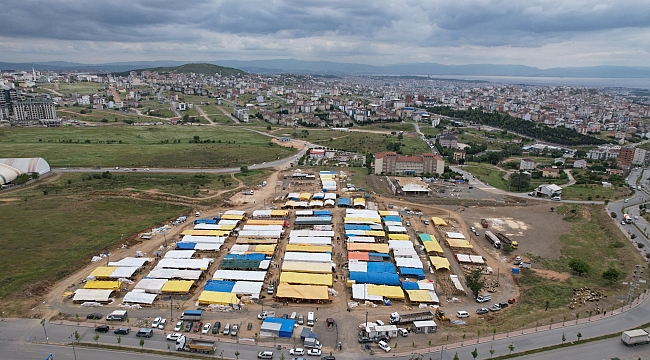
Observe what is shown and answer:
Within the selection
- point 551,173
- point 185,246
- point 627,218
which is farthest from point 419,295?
point 551,173

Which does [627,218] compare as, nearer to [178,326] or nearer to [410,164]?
[410,164]

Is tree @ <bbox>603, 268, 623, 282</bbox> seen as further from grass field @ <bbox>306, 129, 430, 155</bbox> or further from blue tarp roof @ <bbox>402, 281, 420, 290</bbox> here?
grass field @ <bbox>306, 129, 430, 155</bbox>

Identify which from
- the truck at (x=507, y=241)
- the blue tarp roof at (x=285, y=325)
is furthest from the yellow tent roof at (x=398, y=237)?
the blue tarp roof at (x=285, y=325)

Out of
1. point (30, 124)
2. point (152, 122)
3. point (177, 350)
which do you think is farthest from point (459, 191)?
point (30, 124)

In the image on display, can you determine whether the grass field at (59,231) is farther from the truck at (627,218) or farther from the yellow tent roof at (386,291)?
the truck at (627,218)

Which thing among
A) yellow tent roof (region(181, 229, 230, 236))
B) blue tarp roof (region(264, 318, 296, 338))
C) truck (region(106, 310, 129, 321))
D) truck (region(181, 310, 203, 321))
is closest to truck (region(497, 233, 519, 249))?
blue tarp roof (region(264, 318, 296, 338))

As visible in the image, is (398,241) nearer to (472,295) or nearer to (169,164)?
(472,295)
